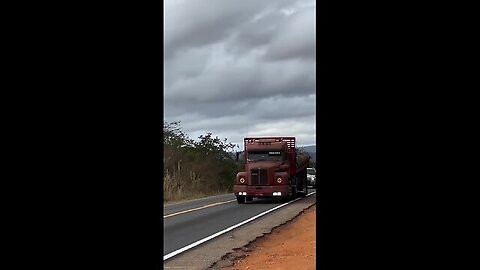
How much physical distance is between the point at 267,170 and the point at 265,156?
1095 mm

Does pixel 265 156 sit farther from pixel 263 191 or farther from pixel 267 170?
pixel 263 191

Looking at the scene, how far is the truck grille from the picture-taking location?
2542cm

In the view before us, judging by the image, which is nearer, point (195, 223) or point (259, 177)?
point (195, 223)

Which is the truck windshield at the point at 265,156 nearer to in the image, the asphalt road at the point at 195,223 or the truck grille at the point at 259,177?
the truck grille at the point at 259,177

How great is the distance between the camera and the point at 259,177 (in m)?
25.5

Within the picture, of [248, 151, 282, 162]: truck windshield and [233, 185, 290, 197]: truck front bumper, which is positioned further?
[248, 151, 282, 162]: truck windshield

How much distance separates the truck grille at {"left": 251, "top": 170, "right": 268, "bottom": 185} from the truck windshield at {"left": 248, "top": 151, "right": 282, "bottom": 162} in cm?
81

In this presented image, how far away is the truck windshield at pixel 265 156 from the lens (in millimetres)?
26141

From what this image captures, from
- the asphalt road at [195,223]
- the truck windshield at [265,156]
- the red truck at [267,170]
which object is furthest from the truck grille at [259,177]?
the asphalt road at [195,223]

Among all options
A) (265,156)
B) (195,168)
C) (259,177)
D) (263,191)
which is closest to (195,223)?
(259,177)

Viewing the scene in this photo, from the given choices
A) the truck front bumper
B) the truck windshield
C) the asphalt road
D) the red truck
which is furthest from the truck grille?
the asphalt road

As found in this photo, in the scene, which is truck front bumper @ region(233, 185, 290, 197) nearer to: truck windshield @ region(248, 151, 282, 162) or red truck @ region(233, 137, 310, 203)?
red truck @ region(233, 137, 310, 203)
